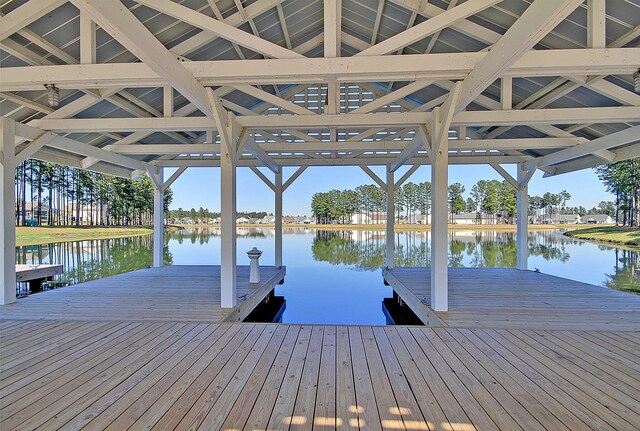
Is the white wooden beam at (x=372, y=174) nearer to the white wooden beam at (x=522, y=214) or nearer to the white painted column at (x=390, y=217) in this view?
the white painted column at (x=390, y=217)

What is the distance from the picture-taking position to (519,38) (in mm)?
2127

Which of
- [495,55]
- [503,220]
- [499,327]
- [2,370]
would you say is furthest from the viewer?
[503,220]

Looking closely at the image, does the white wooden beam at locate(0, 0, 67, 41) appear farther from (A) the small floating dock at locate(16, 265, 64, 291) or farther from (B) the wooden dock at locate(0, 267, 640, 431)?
(A) the small floating dock at locate(16, 265, 64, 291)

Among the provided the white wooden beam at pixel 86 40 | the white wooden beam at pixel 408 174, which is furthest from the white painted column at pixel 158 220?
the white wooden beam at pixel 408 174

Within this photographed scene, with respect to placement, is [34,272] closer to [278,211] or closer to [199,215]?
[278,211]

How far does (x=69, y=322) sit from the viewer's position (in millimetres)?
3398

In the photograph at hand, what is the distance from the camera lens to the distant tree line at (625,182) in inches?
856

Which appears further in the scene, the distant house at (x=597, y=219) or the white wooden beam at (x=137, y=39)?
the distant house at (x=597, y=219)

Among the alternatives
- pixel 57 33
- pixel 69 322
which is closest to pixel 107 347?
pixel 69 322

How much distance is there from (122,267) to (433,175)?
963cm

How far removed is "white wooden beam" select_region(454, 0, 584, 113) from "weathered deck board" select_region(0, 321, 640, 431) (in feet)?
7.33

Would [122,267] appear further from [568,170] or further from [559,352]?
[568,170]

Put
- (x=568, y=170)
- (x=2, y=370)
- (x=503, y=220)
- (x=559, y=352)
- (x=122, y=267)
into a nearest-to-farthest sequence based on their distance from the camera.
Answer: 1. (x=2, y=370)
2. (x=559, y=352)
3. (x=568, y=170)
4. (x=122, y=267)
5. (x=503, y=220)

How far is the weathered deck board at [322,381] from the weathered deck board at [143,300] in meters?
0.65
